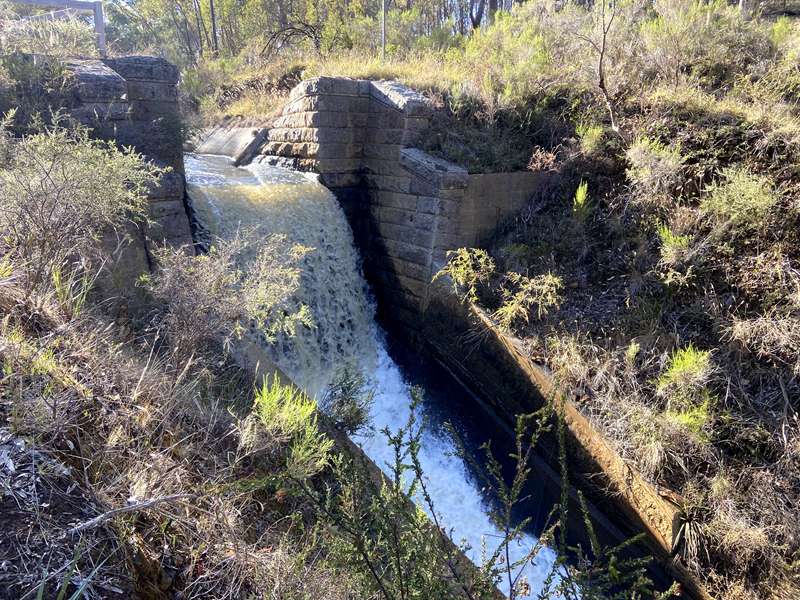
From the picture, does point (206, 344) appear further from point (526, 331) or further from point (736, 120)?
point (736, 120)

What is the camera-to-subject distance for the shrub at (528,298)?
17.6 feet

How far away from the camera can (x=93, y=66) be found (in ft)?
16.9

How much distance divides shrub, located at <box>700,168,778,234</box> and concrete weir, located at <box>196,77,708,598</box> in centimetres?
206

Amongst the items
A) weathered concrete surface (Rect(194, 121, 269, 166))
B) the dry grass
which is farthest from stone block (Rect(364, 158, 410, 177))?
the dry grass

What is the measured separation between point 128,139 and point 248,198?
60.5 inches

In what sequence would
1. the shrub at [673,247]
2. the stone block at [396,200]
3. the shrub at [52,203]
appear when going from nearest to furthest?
1. the shrub at [52,203]
2. the shrub at [673,247]
3. the stone block at [396,200]

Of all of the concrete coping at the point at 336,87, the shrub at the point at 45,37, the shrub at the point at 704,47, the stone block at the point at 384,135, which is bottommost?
the stone block at the point at 384,135

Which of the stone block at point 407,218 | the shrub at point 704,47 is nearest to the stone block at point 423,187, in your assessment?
the stone block at point 407,218

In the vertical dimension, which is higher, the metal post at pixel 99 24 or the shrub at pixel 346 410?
the metal post at pixel 99 24

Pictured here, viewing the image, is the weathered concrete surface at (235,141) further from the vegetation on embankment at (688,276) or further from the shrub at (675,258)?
the shrub at (675,258)

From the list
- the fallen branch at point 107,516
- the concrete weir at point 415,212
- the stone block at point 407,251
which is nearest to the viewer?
the fallen branch at point 107,516

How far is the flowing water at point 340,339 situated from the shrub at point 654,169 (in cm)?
317

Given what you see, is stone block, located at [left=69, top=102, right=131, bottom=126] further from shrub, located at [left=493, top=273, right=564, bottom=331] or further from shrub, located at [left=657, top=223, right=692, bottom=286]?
shrub, located at [left=657, top=223, right=692, bottom=286]

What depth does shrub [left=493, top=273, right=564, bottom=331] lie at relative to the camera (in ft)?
17.6
